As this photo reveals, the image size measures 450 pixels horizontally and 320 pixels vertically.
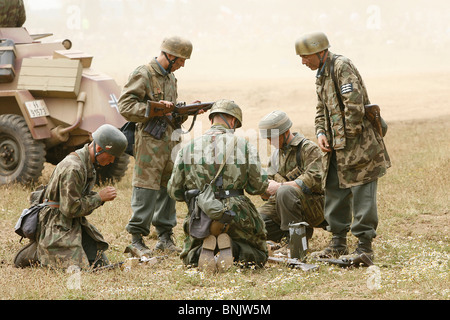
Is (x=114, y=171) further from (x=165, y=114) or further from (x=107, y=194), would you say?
(x=107, y=194)

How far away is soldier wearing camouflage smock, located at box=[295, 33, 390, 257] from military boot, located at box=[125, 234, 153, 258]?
1.84 meters

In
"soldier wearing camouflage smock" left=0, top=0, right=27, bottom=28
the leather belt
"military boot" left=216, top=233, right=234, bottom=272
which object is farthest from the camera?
"soldier wearing camouflage smock" left=0, top=0, right=27, bottom=28

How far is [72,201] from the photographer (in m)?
6.23

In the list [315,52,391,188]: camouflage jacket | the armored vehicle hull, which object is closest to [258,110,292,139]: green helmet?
[315,52,391,188]: camouflage jacket

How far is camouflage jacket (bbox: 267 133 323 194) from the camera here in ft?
23.4

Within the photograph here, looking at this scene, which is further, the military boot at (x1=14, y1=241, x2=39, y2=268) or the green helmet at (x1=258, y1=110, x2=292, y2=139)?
the green helmet at (x1=258, y1=110, x2=292, y2=139)

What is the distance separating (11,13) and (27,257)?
23.0 ft

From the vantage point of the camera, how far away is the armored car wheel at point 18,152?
11.0 m

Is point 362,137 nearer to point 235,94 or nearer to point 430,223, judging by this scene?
point 430,223

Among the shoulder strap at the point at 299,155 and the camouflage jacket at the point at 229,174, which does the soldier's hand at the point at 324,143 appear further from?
the camouflage jacket at the point at 229,174

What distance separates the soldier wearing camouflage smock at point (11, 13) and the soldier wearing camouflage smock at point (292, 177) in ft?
22.2

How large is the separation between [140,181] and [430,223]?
11.0ft

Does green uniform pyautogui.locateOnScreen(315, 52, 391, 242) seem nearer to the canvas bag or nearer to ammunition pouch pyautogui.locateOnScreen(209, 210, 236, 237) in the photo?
the canvas bag

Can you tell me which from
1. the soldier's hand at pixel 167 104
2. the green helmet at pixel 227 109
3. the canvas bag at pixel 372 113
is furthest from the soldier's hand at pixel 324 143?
the soldier's hand at pixel 167 104
